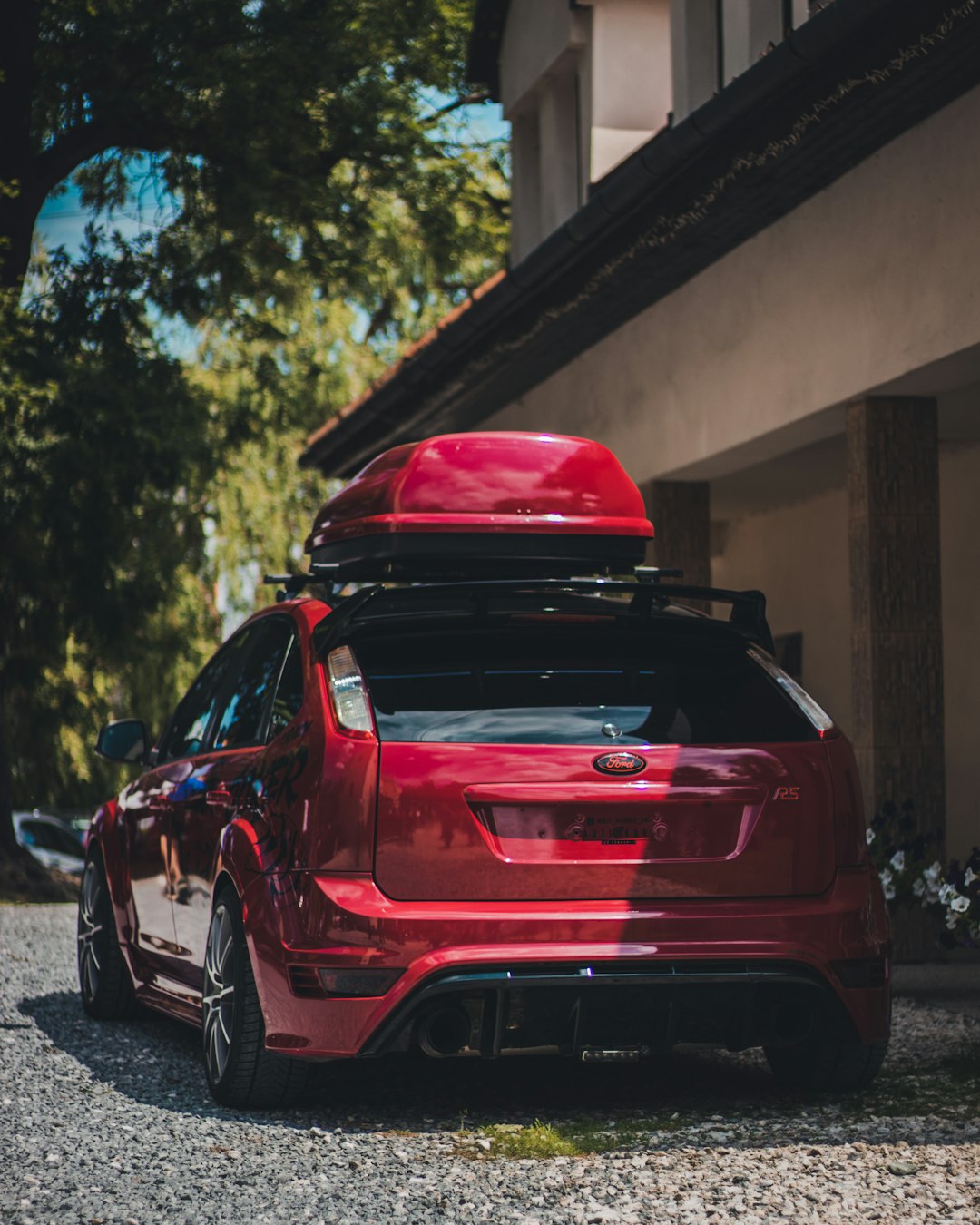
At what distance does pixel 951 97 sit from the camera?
8.25 metres

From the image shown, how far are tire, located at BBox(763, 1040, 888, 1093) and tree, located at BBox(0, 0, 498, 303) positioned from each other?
1171cm

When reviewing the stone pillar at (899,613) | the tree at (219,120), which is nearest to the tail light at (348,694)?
the stone pillar at (899,613)

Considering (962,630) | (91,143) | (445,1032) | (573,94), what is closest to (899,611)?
(962,630)

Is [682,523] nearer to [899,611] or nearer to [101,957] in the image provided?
[899,611]

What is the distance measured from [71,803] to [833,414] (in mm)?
23943

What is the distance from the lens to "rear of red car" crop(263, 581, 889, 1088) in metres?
5.30

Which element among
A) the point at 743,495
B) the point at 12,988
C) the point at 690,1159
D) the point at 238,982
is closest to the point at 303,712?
the point at 238,982

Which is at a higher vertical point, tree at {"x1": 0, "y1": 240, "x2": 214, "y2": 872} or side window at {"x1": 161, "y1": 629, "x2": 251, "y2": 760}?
tree at {"x1": 0, "y1": 240, "x2": 214, "y2": 872}

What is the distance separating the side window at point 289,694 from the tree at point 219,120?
10515 mm

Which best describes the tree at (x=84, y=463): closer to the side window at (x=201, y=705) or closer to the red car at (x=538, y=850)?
the side window at (x=201, y=705)

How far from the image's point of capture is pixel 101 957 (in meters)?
8.09

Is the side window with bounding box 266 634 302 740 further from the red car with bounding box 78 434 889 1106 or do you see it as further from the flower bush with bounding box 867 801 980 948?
the flower bush with bounding box 867 801 980 948

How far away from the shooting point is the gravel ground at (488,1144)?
14.8 ft

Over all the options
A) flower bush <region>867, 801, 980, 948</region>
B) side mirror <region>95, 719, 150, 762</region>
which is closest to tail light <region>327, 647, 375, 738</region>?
side mirror <region>95, 719, 150, 762</region>
